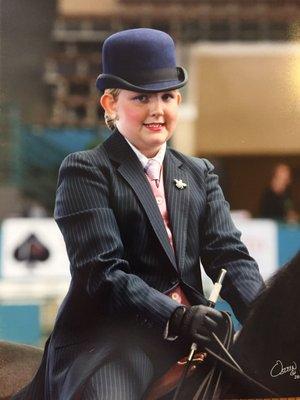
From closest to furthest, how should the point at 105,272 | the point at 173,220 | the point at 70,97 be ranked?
the point at 105,272 → the point at 173,220 → the point at 70,97

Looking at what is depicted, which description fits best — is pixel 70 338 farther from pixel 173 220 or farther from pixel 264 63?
pixel 264 63

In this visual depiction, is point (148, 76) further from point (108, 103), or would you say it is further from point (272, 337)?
point (272, 337)

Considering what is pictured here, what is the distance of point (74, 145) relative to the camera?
1.57 meters

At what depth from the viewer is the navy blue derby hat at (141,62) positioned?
1510 mm

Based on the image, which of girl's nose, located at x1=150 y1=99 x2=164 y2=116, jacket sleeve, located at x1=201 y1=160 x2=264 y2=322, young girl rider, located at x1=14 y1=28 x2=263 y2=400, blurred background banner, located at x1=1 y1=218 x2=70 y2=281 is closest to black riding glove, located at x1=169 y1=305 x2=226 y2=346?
young girl rider, located at x1=14 y1=28 x2=263 y2=400

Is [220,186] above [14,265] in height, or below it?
above

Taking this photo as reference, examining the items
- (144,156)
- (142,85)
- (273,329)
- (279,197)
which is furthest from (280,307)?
(142,85)

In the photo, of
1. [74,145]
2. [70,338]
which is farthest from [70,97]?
[70,338]

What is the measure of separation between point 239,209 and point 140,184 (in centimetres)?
23

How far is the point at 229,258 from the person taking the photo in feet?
5.10

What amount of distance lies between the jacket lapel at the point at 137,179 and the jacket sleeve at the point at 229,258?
8cm

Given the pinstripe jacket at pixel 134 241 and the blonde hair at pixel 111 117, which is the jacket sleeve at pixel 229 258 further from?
the blonde hair at pixel 111 117
